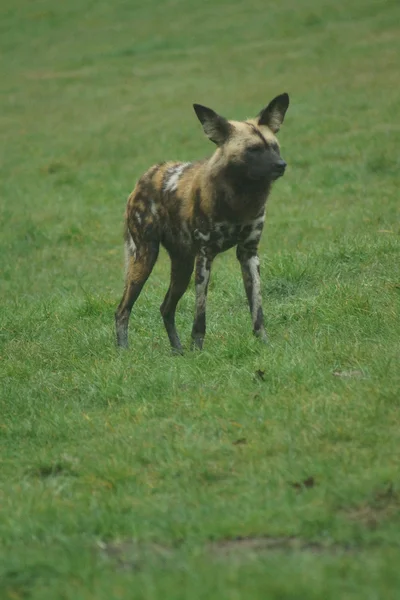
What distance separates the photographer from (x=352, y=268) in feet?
27.0

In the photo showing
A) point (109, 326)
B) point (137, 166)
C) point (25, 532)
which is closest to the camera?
point (25, 532)

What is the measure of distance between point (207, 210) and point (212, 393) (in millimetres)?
1667

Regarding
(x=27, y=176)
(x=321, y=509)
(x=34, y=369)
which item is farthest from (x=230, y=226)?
(x=27, y=176)

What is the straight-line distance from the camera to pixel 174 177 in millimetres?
7273

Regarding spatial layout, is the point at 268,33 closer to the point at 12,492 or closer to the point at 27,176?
the point at 27,176

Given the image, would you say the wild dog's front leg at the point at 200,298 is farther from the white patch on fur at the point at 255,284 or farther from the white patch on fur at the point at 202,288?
the white patch on fur at the point at 255,284

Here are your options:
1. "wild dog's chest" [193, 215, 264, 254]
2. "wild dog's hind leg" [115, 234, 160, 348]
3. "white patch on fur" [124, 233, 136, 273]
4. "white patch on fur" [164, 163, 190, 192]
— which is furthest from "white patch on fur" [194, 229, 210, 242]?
"white patch on fur" [124, 233, 136, 273]

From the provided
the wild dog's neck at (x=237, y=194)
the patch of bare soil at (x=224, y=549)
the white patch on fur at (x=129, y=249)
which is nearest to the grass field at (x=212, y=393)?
the patch of bare soil at (x=224, y=549)

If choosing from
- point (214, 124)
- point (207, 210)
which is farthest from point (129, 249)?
point (214, 124)

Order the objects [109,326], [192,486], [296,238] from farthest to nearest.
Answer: [296,238] → [109,326] → [192,486]

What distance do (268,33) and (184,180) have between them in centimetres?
1661

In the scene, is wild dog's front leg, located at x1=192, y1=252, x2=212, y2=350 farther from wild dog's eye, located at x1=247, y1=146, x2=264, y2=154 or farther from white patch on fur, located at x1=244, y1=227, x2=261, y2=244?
wild dog's eye, located at x1=247, y1=146, x2=264, y2=154

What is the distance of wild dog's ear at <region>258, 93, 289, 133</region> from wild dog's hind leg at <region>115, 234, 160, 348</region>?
1.19 metres

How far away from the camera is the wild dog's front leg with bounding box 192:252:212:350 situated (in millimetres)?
6816
